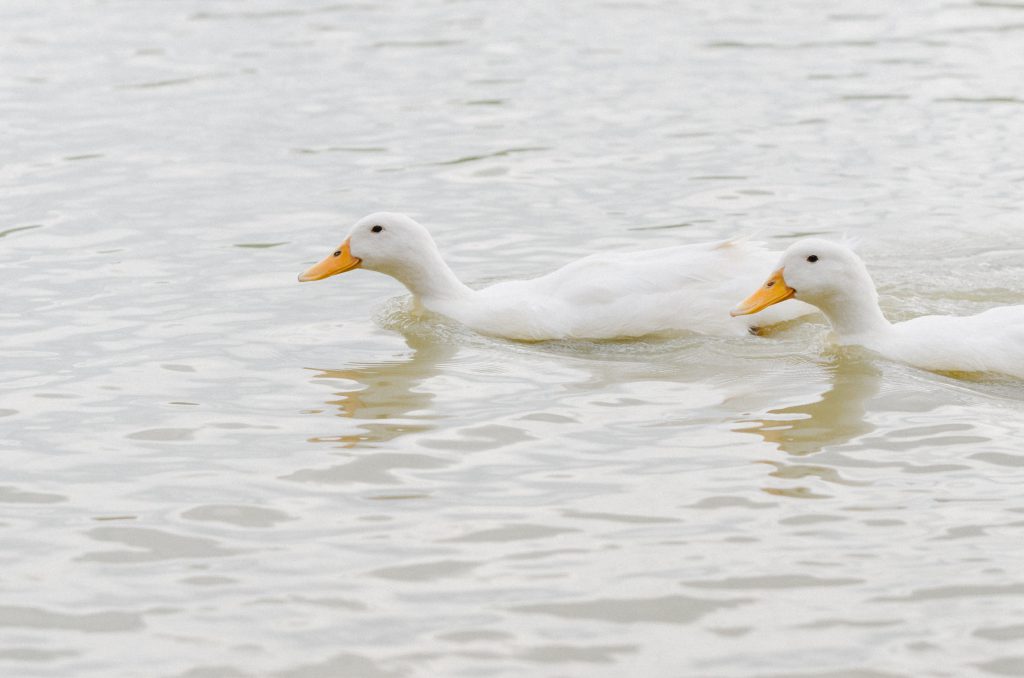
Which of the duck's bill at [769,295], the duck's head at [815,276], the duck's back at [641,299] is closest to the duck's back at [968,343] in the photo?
the duck's head at [815,276]

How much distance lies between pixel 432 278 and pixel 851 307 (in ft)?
8.78

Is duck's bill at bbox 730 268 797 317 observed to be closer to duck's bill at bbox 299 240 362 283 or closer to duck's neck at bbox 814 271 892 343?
duck's neck at bbox 814 271 892 343

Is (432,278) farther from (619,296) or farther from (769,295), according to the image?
(769,295)

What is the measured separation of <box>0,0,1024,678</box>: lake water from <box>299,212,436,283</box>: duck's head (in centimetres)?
40

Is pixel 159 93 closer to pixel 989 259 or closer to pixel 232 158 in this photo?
pixel 232 158

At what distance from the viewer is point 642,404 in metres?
8.62

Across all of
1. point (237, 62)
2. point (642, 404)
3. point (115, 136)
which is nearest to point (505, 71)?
point (237, 62)

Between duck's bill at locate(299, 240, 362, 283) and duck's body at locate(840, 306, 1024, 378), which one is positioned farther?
duck's bill at locate(299, 240, 362, 283)

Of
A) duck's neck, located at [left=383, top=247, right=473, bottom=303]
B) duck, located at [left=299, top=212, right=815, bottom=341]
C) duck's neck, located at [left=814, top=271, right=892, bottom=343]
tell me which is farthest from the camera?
duck's neck, located at [left=383, top=247, right=473, bottom=303]

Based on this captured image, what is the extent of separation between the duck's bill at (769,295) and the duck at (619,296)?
1.27ft

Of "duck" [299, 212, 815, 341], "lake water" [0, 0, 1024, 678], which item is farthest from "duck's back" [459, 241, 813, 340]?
"lake water" [0, 0, 1024, 678]

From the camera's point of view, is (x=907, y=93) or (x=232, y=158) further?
(x=907, y=93)

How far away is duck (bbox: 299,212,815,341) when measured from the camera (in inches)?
387

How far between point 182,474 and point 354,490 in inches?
33.9
